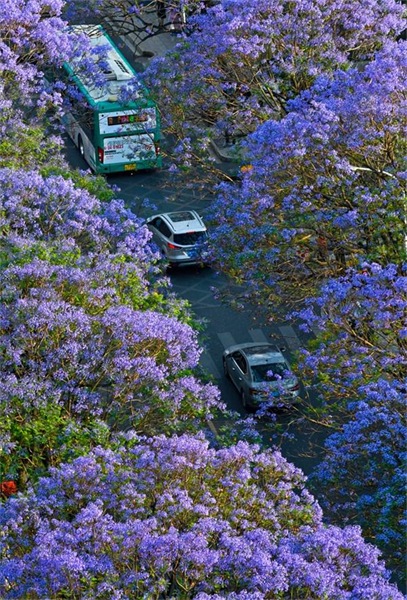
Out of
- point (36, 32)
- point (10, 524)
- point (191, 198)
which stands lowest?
point (191, 198)

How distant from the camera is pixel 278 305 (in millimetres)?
33969

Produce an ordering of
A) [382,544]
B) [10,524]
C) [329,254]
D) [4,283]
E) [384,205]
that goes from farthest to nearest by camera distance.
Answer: [329,254] → [384,205] → [4,283] → [382,544] → [10,524]

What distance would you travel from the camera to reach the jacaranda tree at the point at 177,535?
19.9 metres

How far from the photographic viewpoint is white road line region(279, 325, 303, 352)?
4239 cm

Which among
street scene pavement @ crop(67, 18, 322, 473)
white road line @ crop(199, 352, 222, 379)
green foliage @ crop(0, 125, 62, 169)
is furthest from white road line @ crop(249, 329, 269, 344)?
green foliage @ crop(0, 125, 62, 169)

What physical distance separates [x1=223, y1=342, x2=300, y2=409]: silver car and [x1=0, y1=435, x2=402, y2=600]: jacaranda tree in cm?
1536

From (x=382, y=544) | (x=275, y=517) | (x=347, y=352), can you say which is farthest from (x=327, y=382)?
(x=275, y=517)

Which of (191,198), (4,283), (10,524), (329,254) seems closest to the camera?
(10,524)

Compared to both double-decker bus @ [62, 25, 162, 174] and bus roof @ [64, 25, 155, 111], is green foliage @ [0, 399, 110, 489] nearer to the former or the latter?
double-decker bus @ [62, 25, 162, 174]

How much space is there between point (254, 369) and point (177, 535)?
62.3ft

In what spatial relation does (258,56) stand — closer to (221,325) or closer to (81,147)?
(221,325)

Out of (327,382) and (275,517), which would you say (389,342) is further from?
(275,517)

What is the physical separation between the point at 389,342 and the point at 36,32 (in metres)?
15.7

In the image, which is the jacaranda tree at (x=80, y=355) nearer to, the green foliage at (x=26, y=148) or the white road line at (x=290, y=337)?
the green foliage at (x=26, y=148)
